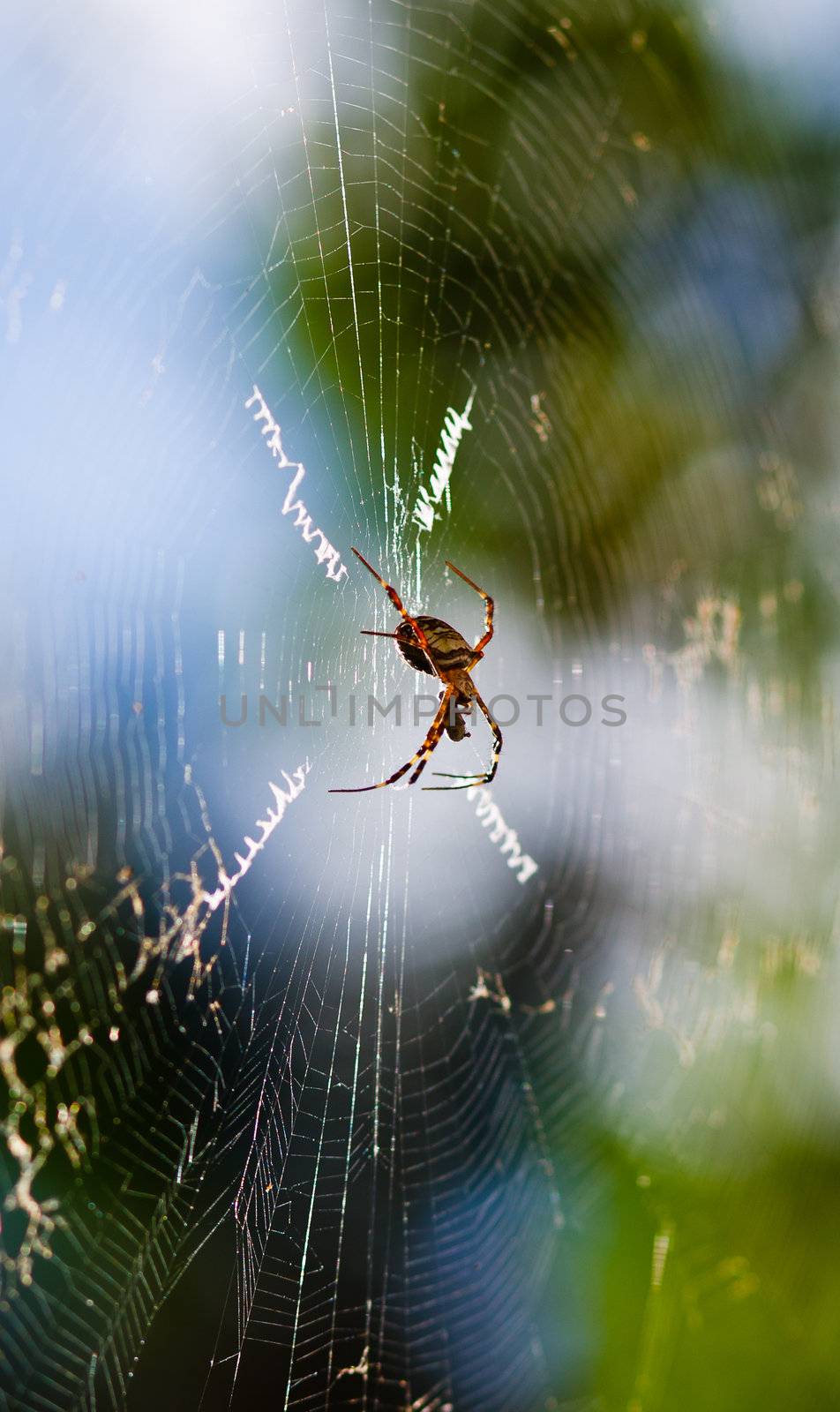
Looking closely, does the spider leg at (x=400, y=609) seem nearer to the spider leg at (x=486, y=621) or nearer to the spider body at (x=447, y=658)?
the spider body at (x=447, y=658)

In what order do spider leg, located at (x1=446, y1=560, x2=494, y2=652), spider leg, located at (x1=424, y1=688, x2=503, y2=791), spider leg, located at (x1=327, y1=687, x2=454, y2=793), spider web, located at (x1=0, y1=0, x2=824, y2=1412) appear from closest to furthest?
1. spider web, located at (x1=0, y1=0, x2=824, y2=1412)
2. spider leg, located at (x1=327, y1=687, x2=454, y2=793)
3. spider leg, located at (x1=446, y1=560, x2=494, y2=652)
4. spider leg, located at (x1=424, y1=688, x2=503, y2=791)

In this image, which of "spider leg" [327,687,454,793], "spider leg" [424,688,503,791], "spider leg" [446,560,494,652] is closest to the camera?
"spider leg" [327,687,454,793]

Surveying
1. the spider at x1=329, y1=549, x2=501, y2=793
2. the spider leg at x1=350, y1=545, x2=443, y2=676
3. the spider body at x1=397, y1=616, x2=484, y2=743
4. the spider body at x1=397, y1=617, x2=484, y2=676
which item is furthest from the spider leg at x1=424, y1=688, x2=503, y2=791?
the spider leg at x1=350, y1=545, x2=443, y2=676

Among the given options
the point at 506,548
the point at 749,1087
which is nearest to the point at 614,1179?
the point at 749,1087

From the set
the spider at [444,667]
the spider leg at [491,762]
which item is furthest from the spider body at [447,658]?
the spider leg at [491,762]

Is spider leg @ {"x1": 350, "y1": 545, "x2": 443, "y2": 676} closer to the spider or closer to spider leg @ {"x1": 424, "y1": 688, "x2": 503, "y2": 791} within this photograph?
the spider

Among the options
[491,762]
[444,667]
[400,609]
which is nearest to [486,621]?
[444,667]

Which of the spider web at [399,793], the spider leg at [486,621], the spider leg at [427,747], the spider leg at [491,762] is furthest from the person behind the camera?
the spider leg at [491,762]

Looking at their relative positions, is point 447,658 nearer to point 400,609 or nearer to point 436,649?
point 436,649
